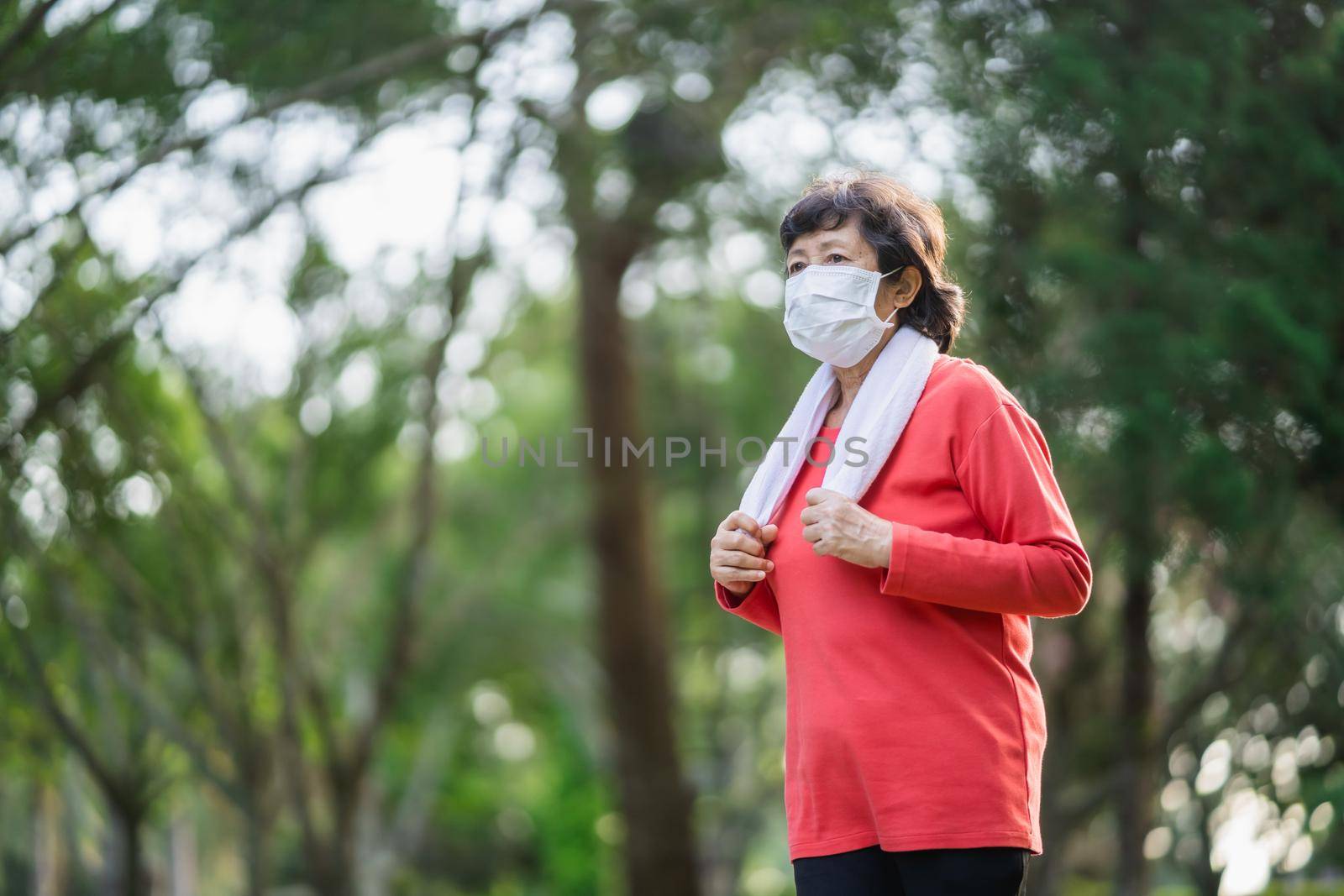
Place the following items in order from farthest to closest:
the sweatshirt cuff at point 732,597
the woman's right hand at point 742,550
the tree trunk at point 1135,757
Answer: the tree trunk at point 1135,757, the sweatshirt cuff at point 732,597, the woman's right hand at point 742,550

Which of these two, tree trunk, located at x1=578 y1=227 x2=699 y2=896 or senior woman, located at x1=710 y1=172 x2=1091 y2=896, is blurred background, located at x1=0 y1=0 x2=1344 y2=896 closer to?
tree trunk, located at x1=578 y1=227 x2=699 y2=896

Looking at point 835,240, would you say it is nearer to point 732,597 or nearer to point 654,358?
point 732,597

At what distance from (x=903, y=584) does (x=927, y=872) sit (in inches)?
18.5

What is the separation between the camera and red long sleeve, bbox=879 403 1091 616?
86.7 inches

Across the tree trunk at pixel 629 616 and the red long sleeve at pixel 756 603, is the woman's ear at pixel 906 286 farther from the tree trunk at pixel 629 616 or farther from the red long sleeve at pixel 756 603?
the tree trunk at pixel 629 616

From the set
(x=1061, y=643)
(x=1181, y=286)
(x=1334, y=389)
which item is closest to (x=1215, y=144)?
(x=1181, y=286)

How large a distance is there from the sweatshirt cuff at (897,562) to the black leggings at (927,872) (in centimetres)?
42

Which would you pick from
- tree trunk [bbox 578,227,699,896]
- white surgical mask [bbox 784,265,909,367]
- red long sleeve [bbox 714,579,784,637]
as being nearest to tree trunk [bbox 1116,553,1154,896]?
tree trunk [bbox 578,227,699,896]

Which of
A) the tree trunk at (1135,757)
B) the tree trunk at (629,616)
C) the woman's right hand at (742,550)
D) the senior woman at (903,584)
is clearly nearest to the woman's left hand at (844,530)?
the senior woman at (903,584)

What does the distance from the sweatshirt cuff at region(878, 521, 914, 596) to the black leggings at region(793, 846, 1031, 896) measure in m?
0.42

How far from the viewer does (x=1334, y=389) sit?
19.9ft

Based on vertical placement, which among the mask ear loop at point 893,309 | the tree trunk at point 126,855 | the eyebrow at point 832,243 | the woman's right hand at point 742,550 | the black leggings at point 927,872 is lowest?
the tree trunk at point 126,855

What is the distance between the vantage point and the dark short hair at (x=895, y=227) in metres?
2.52

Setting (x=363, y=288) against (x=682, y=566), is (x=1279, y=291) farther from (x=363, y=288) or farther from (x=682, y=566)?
(x=682, y=566)
